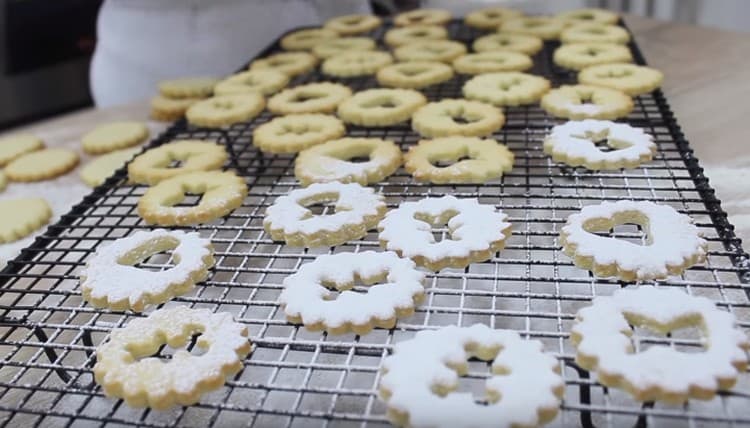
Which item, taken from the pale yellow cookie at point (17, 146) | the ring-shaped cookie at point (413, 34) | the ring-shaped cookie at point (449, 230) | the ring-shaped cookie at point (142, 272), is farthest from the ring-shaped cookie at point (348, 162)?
the pale yellow cookie at point (17, 146)

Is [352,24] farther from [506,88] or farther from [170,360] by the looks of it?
[170,360]

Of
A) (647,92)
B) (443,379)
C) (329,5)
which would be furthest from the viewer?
(329,5)

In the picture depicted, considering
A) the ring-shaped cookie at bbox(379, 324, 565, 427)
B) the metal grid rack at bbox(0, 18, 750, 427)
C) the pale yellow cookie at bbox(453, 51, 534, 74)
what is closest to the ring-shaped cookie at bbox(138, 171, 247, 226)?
the metal grid rack at bbox(0, 18, 750, 427)

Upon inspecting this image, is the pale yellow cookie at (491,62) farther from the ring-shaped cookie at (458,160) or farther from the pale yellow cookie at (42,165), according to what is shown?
the pale yellow cookie at (42,165)

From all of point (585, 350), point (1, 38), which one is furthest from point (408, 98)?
point (1, 38)

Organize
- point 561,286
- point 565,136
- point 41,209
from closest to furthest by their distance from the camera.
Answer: point 561,286 → point 565,136 → point 41,209

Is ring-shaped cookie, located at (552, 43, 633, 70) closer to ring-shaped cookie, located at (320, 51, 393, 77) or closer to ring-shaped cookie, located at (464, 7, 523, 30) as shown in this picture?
ring-shaped cookie, located at (464, 7, 523, 30)

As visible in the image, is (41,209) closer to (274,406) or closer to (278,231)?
(278,231)
